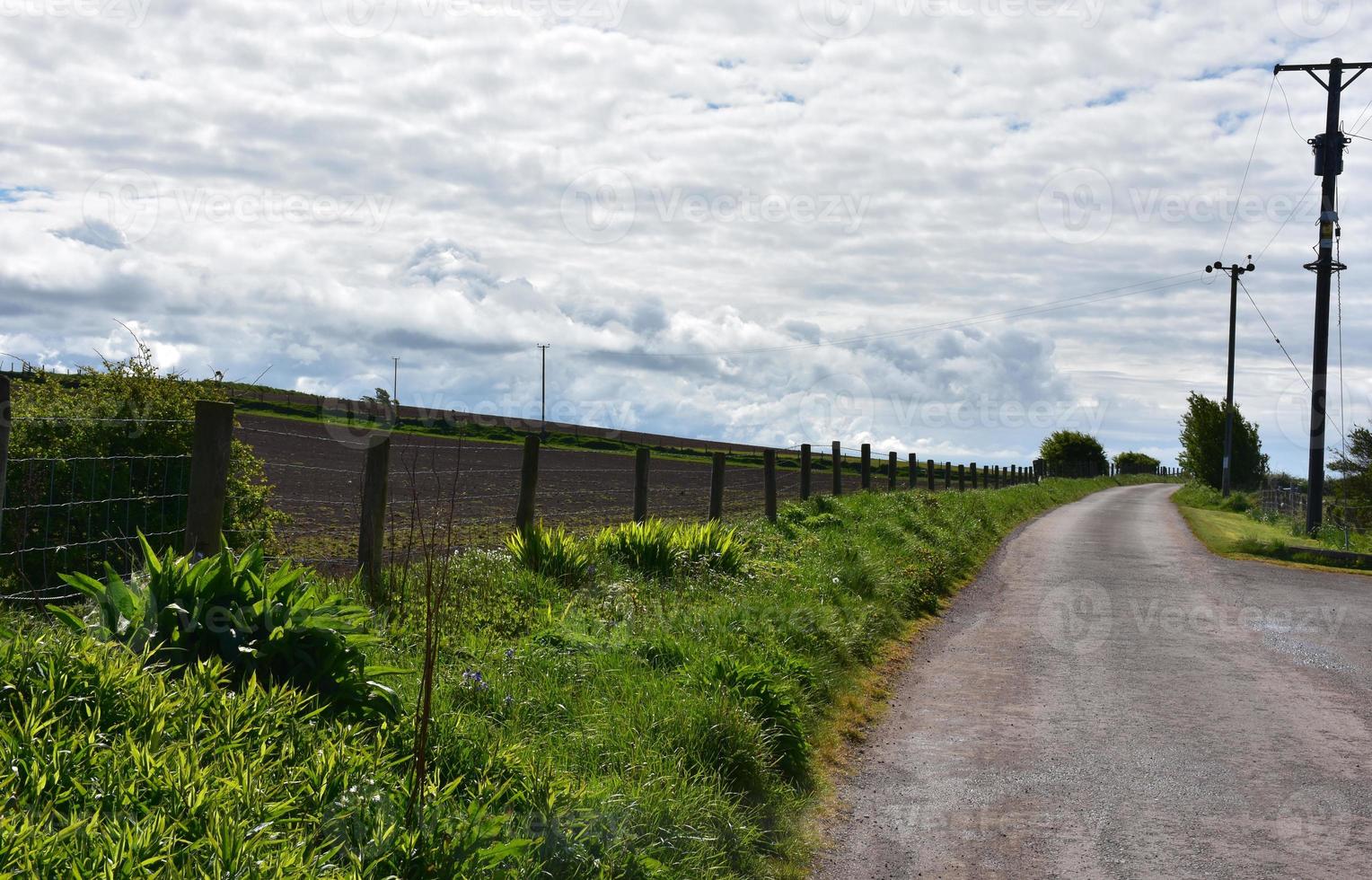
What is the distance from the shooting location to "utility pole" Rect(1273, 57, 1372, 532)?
77.1 feet

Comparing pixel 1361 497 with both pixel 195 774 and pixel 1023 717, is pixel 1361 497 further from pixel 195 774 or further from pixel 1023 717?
pixel 195 774

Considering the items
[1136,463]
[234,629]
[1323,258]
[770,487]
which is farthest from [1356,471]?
[1136,463]

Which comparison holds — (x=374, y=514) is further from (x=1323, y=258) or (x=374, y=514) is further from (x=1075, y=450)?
(x=1075, y=450)

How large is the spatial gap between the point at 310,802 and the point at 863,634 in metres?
6.73

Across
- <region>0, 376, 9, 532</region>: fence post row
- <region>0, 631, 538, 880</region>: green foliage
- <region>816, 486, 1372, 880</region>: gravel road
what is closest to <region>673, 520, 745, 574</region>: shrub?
<region>816, 486, 1372, 880</region>: gravel road

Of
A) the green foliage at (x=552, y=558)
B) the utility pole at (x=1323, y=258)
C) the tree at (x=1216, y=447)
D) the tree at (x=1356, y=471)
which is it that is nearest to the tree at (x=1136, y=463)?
the tree at (x=1216, y=447)

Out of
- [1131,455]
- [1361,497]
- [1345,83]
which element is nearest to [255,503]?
[1345,83]

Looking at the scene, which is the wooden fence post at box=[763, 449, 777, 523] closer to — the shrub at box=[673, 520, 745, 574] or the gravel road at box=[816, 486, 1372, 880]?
the gravel road at box=[816, 486, 1372, 880]

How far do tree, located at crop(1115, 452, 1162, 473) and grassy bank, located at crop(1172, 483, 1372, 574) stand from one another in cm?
9471

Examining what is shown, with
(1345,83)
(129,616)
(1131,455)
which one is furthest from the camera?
(1131,455)

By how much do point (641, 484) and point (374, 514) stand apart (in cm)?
503

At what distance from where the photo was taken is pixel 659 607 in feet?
27.7

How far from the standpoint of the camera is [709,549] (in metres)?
11.0

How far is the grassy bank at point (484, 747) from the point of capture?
2984mm
